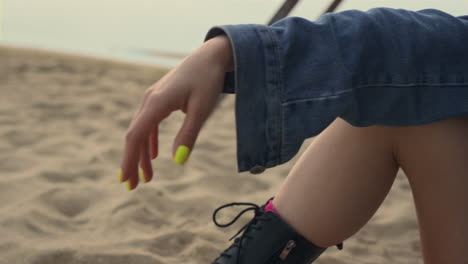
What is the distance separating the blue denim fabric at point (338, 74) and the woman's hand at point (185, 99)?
0.7 inches

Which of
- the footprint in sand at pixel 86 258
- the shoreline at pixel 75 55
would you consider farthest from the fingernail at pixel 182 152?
the shoreline at pixel 75 55

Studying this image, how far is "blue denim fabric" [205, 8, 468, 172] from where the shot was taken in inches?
18.6

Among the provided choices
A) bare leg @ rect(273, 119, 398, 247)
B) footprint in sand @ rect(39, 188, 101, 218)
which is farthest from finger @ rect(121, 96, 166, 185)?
footprint in sand @ rect(39, 188, 101, 218)

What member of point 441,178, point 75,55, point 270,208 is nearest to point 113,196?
point 270,208

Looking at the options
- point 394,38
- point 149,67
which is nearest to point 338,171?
point 394,38

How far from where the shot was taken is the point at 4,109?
6.09 feet

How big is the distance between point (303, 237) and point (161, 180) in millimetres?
673

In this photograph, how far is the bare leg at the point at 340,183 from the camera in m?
0.69

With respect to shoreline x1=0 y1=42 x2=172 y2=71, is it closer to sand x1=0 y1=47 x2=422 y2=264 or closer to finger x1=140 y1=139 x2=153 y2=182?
sand x1=0 y1=47 x2=422 y2=264

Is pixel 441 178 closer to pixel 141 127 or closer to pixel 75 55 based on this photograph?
pixel 141 127

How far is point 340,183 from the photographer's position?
700 millimetres

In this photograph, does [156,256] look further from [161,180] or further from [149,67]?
[149,67]

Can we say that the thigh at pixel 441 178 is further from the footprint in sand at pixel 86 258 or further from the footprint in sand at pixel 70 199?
the footprint in sand at pixel 70 199

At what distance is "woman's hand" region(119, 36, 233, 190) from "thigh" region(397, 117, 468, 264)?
0.94 ft
